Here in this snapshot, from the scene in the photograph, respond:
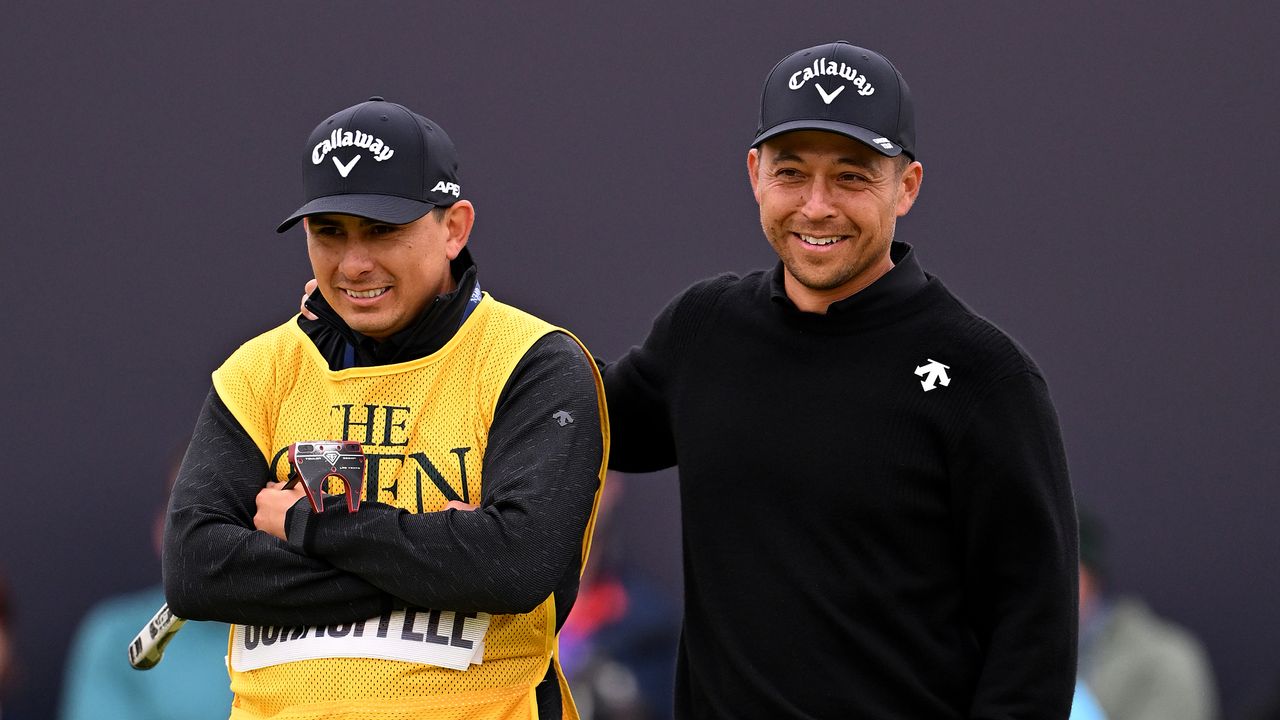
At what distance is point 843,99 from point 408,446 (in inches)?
31.6

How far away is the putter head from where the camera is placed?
2.32 metres

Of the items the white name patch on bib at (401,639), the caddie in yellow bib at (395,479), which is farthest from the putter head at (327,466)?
the white name patch on bib at (401,639)

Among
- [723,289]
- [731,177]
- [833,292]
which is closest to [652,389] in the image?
[723,289]

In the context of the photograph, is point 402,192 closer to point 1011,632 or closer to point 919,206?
point 1011,632

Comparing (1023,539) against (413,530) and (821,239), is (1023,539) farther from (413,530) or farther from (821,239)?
(413,530)

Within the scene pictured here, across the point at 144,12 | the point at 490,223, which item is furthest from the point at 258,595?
the point at 144,12

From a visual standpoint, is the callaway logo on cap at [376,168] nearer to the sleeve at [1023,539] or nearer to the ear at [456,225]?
the ear at [456,225]

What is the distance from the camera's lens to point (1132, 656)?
458 centimetres

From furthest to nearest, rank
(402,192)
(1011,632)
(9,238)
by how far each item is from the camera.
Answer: (9,238) < (402,192) < (1011,632)

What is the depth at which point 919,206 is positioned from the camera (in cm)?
471

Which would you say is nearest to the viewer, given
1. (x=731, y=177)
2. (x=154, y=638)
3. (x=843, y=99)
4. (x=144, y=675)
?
(x=843, y=99)

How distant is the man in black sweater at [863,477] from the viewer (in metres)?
2.27

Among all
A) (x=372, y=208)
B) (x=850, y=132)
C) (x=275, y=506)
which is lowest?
(x=275, y=506)

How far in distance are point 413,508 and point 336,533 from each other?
126 millimetres
